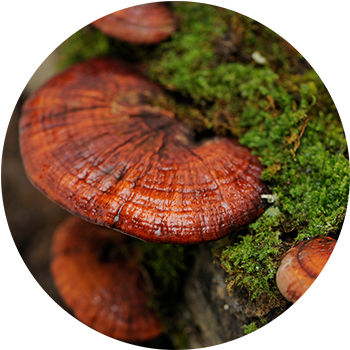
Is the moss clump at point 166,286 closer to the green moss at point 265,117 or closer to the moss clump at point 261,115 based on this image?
the moss clump at point 261,115

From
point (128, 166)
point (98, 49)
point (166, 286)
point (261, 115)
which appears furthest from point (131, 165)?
point (98, 49)

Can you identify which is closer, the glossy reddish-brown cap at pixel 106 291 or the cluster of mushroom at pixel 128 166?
the cluster of mushroom at pixel 128 166

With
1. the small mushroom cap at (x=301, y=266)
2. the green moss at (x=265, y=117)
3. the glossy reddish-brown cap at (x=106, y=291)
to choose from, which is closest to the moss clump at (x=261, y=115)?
the green moss at (x=265, y=117)

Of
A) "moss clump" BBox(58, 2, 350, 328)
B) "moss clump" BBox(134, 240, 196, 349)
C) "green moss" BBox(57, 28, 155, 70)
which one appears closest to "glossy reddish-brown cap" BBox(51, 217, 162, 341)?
"moss clump" BBox(134, 240, 196, 349)

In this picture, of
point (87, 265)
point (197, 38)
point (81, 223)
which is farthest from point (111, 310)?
point (197, 38)

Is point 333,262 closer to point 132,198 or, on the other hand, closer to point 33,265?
point 132,198

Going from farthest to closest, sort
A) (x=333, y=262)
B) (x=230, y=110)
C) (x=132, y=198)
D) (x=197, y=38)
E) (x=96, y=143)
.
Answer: (x=197, y=38) < (x=230, y=110) < (x=96, y=143) < (x=132, y=198) < (x=333, y=262)

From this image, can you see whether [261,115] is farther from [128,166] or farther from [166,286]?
[166,286]
